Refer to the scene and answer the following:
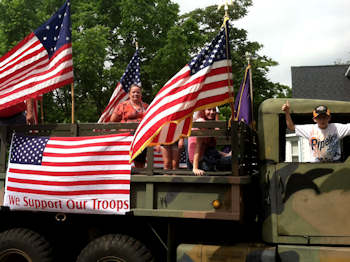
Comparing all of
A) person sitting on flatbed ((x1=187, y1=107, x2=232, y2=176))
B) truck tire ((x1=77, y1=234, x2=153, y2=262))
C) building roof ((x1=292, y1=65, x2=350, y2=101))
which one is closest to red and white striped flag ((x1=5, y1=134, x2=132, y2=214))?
truck tire ((x1=77, y1=234, x2=153, y2=262))

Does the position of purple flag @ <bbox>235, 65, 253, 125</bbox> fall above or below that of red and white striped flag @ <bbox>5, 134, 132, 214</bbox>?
above

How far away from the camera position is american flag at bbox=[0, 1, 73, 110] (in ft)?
17.1

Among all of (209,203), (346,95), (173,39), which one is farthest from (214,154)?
(346,95)

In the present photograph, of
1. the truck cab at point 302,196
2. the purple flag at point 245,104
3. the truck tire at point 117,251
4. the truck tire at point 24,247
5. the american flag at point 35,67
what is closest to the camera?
the truck cab at point 302,196

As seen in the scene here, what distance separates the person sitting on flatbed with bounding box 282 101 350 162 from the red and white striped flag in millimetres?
1864

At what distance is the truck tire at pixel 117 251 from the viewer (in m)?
4.36

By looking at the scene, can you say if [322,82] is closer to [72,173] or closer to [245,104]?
[245,104]

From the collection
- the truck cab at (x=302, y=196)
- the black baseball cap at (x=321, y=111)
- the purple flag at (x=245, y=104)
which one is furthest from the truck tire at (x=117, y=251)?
the purple flag at (x=245, y=104)

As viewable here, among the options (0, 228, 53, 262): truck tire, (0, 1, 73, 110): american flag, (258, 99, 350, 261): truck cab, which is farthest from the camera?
(0, 1, 73, 110): american flag

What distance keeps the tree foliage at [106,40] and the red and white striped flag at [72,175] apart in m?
9.80

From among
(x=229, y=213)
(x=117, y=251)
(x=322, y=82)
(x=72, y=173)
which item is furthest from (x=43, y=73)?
(x=322, y=82)

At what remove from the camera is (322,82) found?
22.6 meters

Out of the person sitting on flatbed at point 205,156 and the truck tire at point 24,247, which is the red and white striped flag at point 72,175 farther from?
the person sitting on flatbed at point 205,156

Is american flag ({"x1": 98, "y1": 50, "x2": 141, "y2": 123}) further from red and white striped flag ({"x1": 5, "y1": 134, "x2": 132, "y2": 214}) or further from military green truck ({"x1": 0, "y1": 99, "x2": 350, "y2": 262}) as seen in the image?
red and white striped flag ({"x1": 5, "y1": 134, "x2": 132, "y2": 214})
